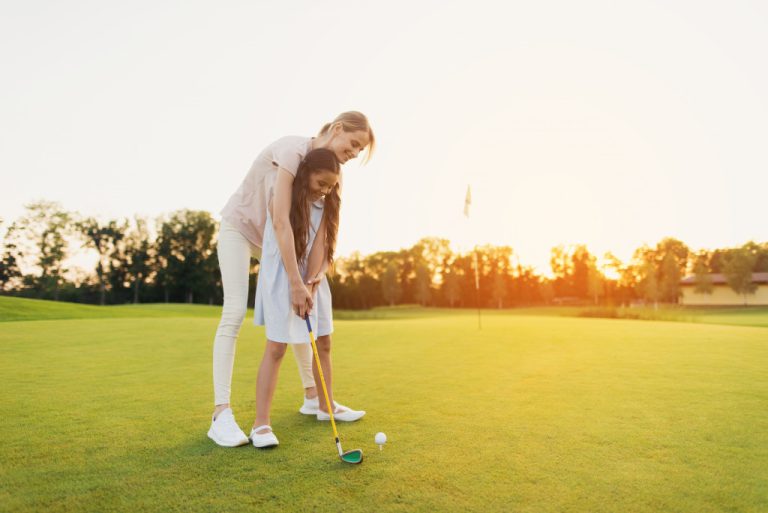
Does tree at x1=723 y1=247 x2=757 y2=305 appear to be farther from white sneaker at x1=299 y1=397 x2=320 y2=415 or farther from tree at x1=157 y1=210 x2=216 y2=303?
tree at x1=157 y1=210 x2=216 y2=303

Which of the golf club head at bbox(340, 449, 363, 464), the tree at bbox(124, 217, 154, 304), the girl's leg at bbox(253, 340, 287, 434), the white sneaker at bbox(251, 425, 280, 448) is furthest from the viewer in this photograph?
the tree at bbox(124, 217, 154, 304)

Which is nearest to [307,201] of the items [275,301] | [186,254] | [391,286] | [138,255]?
[275,301]

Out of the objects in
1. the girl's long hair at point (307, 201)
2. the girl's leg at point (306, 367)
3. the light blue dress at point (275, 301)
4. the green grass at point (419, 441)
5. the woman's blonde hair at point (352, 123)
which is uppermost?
the woman's blonde hair at point (352, 123)

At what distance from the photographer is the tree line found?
48.7 meters

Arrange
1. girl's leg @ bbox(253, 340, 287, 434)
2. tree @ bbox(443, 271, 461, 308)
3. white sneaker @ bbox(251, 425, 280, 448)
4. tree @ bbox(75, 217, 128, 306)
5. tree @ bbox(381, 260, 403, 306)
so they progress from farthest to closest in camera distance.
Answer: 1. tree @ bbox(381, 260, 403, 306)
2. tree @ bbox(443, 271, 461, 308)
3. tree @ bbox(75, 217, 128, 306)
4. girl's leg @ bbox(253, 340, 287, 434)
5. white sneaker @ bbox(251, 425, 280, 448)

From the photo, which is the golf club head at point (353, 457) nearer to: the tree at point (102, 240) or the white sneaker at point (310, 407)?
the white sneaker at point (310, 407)

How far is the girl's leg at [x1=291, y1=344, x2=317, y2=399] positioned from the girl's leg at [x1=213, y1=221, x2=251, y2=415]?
581mm

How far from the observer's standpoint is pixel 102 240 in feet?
172

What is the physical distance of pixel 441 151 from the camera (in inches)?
1167

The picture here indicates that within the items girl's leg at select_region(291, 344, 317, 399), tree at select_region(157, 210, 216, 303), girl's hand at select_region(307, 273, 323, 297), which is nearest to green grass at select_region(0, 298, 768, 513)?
girl's leg at select_region(291, 344, 317, 399)

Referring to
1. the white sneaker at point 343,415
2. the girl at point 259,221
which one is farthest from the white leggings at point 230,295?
the white sneaker at point 343,415

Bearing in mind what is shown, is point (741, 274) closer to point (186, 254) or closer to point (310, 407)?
point (310, 407)

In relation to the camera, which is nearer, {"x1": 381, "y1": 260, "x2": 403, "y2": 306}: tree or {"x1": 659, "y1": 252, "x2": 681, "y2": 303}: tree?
{"x1": 659, "y1": 252, "x2": 681, "y2": 303}: tree

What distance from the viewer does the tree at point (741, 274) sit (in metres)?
43.4
